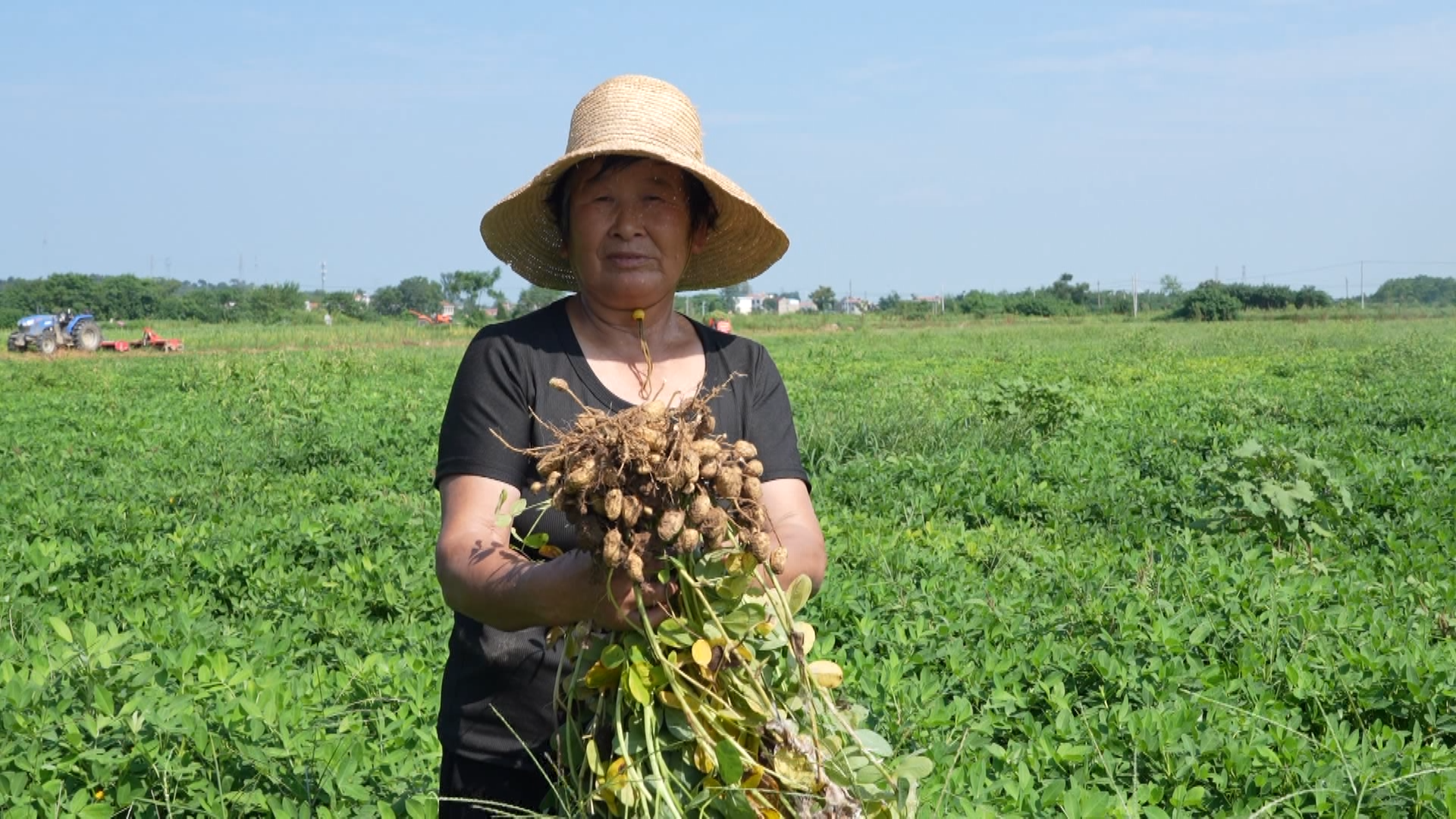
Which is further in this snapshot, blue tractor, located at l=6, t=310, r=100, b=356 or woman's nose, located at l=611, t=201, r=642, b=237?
blue tractor, located at l=6, t=310, r=100, b=356

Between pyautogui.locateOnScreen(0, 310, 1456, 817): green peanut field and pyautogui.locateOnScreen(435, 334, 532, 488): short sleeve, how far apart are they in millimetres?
821

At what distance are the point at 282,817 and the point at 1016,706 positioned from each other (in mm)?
2156

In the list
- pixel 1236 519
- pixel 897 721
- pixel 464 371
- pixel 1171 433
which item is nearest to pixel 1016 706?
pixel 897 721

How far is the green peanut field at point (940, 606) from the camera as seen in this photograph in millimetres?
3076

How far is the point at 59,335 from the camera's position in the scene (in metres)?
28.8

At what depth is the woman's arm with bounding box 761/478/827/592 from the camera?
1.93m

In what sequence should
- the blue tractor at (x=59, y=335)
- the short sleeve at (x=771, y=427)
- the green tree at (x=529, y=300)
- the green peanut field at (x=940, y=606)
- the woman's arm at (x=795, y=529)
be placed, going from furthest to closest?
the green tree at (x=529, y=300), the blue tractor at (x=59, y=335), the green peanut field at (x=940, y=606), the short sleeve at (x=771, y=427), the woman's arm at (x=795, y=529)

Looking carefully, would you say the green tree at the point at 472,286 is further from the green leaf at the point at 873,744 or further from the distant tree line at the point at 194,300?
the green leaf at the point at 873,744

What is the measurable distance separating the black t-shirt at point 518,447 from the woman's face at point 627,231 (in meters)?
0.12

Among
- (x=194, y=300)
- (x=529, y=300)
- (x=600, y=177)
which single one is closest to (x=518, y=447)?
(x=600, y=177)

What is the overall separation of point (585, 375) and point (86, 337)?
1215 inches

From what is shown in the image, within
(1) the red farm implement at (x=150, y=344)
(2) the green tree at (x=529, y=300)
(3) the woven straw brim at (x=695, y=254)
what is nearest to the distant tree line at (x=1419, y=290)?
(2) the green tree at (x=529, y=300)

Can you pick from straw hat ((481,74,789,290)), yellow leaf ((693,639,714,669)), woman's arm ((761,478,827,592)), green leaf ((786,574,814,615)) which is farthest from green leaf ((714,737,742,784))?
straw hat ((481,74,789,290))

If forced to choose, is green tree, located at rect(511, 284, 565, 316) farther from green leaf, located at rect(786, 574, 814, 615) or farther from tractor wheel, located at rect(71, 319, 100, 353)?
green leaf, located at rect(786, 574, 814, 615)
